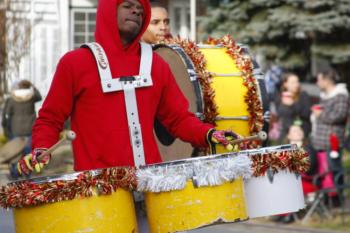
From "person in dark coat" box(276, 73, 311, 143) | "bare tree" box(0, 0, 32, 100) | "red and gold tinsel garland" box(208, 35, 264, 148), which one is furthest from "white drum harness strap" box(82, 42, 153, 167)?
"bare tree" box(0, 0, 32, 100)

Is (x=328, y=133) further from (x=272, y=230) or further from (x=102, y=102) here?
(x=102, y=102)

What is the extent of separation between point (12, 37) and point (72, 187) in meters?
19.0

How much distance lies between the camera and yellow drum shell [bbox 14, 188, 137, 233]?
4676 mm

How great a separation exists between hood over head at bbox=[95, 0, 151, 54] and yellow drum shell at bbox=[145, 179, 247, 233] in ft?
2.94

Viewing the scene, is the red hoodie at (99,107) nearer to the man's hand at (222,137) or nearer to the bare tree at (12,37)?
the man's hand at (222,137)

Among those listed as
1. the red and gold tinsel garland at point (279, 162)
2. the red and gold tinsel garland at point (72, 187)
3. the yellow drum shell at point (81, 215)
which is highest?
the red and gold tinsel garland at point (279, 162)

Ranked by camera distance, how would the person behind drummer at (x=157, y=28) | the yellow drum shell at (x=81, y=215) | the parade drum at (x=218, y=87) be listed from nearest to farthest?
the yellow drum shell at (x=81, y=215), the parade drum at (x=218, y=87), the person behind drummer at (x=157, y=28)

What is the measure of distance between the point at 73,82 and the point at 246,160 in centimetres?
94

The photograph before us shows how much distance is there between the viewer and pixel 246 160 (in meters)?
4.93

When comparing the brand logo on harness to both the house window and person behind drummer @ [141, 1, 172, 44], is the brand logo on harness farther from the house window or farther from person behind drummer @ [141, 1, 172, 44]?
the house window

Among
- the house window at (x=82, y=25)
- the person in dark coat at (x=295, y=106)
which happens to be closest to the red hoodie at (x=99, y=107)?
the person in dark coat at (x=295, y=106)

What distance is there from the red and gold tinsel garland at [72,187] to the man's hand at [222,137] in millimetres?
682

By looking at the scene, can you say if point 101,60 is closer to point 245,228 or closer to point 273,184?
point 273,184

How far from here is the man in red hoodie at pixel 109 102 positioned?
5258mm
